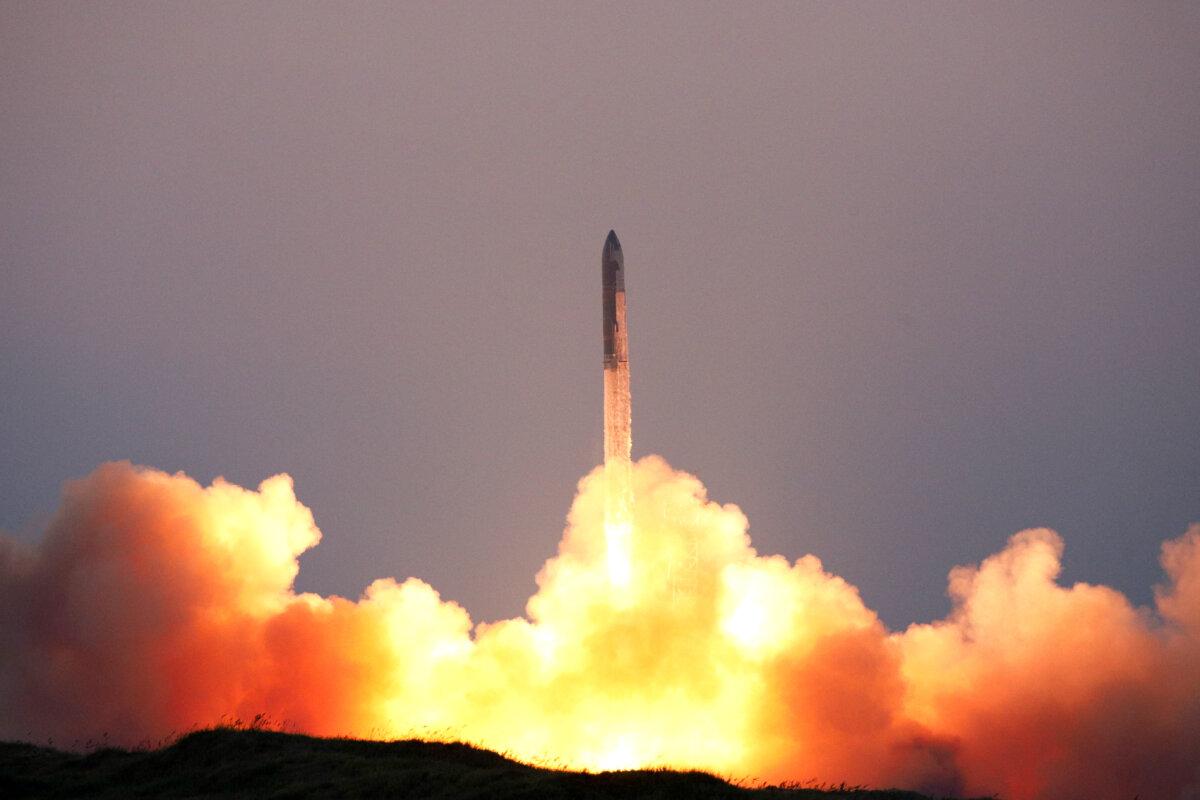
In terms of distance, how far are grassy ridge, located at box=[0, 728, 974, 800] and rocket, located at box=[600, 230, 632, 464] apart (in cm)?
3035

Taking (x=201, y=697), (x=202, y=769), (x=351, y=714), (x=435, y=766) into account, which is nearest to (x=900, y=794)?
(x=435, y=766)

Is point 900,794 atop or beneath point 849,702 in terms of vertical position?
beneath

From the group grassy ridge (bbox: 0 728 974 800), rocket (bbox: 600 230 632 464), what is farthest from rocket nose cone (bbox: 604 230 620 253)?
grassy ridge (bbox: 0 728 974 800)

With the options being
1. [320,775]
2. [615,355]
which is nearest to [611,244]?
[615,355]

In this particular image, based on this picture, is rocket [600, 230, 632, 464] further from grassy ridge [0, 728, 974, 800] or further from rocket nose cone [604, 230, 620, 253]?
grassy ridge [0, 728, 974, 800]

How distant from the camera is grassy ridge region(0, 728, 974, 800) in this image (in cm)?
5244

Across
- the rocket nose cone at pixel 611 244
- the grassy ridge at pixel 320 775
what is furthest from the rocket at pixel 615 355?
the grassy ridge at pixel 320 775

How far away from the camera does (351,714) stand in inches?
3406

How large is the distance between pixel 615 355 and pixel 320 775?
3663 centimetres

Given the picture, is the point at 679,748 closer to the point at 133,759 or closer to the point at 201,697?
the point at 201,697

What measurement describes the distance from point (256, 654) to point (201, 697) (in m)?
3.66

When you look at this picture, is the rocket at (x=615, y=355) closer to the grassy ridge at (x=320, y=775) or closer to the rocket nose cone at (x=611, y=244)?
the rocket nose cone at (x=611, y=244)

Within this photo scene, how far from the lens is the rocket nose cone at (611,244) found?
8769cm

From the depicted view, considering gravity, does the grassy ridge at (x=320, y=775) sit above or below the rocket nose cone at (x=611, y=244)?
below
